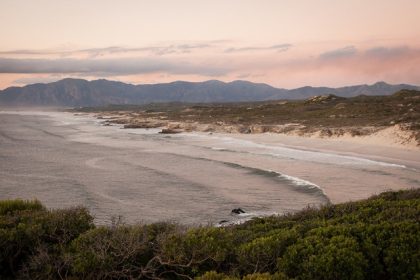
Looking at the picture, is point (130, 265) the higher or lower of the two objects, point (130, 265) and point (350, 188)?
the higher

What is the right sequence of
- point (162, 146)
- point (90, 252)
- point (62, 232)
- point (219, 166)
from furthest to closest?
point (162, 146) < point (219, 166) < point (62, 232) < point (90, 252)

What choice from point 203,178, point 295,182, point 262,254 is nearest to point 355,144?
point 295,182

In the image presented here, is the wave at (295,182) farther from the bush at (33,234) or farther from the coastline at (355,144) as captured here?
the bush at (33,234)

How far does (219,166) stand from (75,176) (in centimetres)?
1033

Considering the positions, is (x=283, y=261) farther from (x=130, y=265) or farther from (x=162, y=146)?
(x=162, y=146)

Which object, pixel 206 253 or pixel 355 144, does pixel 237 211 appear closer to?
pixel 206 253

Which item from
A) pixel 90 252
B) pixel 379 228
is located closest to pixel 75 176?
pixel 90 252

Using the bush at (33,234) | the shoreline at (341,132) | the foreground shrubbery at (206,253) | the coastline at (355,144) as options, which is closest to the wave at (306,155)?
the coastline at (355,144)

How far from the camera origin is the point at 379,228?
7.58 meters

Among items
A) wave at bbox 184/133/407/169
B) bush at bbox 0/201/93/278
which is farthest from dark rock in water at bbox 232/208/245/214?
wave at bbox 184/133/407/169

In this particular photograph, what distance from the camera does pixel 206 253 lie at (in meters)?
7.35

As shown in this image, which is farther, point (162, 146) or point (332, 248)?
point (162, 146)

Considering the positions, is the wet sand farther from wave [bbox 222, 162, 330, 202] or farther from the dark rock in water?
the dark rock in water

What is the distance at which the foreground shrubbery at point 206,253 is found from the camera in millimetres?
6730
